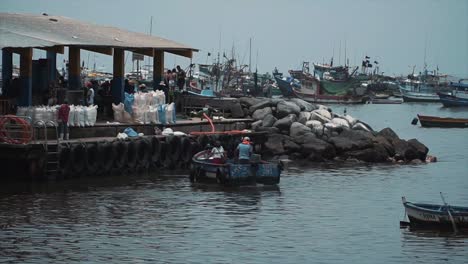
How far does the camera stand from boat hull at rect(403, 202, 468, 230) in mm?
27219

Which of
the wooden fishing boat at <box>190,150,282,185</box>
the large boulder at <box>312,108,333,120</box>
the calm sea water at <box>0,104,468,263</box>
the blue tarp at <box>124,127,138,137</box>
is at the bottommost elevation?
the calm sea water at <box>0,104,468,263</box>

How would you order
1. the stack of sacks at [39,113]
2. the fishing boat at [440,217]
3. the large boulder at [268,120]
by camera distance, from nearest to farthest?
the fishing boat at [440,217] → the stack of sacks at [39,113] → the large boulder at [268,120]

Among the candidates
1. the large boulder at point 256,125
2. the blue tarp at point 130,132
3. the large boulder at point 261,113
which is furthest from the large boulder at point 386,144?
the blue tarp at point 130,132

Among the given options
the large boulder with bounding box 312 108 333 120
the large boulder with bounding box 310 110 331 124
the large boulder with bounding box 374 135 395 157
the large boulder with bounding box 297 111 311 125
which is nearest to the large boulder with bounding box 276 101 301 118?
the large boulder with bounding box 297 111 311 125

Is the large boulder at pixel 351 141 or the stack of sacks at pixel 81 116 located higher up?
the stack of sacks at pixel 81 116

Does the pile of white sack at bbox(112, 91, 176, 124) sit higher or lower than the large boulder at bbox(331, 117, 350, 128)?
higher

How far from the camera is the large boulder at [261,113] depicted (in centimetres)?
4839

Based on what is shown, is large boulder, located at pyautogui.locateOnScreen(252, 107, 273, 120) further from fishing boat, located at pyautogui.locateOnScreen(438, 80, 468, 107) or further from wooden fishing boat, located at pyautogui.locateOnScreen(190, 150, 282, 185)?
fishing boat, located at pyautogui.locateOnScreen(438, 80, 468, 107)

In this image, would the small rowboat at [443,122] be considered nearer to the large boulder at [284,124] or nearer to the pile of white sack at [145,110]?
the large boulder at [284,124]

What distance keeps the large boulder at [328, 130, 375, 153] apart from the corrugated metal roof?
25.4ft

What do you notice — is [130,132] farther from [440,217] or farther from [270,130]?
[440,217]

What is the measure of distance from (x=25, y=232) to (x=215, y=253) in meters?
4.98

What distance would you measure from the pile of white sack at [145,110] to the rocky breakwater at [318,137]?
5.71 m

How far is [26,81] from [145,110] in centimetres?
516
